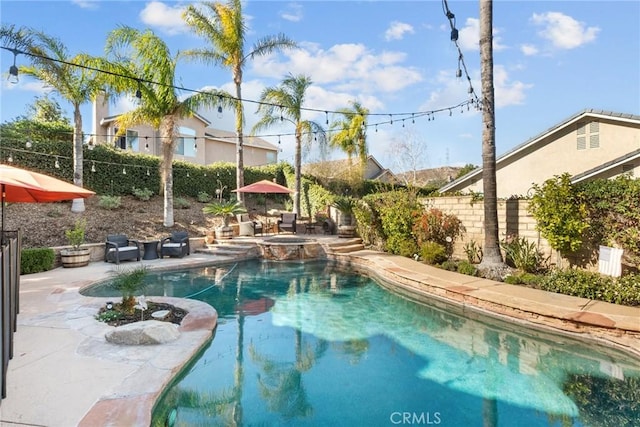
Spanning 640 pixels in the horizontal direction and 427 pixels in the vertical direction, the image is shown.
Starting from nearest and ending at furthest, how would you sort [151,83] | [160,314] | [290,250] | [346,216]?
1. [160,314]
2. [290,250]
3. [151,83]
4. [346,216]

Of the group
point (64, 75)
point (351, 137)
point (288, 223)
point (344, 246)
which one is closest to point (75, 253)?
point (64, 75)

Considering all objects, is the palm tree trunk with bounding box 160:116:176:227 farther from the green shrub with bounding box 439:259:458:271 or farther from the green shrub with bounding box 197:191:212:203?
the green shrub with bounding box 439:259:458:271

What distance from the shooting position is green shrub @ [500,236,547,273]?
8.38m

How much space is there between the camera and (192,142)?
24297 millimetres

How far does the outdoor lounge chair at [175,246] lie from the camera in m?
11.9

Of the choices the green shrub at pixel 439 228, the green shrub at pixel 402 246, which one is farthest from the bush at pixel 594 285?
the green shrub at pixel 402 246

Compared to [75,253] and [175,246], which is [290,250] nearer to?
[175,246]

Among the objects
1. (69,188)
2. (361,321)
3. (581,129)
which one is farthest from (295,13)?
(581,129)

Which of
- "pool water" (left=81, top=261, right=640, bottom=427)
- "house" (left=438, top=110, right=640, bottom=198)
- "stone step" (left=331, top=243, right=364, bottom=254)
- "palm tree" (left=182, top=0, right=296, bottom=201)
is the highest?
"palm tree" (left=182, top=0, right=296, bottom=201)

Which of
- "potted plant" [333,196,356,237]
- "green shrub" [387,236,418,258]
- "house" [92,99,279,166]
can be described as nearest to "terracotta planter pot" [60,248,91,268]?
"potted plant" [333,196,356,237]

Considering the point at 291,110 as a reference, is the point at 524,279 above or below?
below

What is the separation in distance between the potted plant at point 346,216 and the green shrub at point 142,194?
884 cm

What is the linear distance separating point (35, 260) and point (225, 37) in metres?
11.4

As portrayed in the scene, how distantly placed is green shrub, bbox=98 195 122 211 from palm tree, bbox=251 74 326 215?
6.99m
